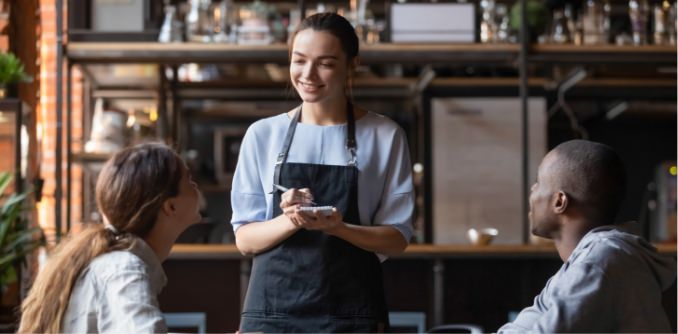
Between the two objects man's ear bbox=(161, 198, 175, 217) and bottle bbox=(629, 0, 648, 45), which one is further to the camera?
bottle bbox=(629, 0, 648, 45)

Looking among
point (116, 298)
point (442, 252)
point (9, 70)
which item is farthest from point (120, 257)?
point (442, 252)

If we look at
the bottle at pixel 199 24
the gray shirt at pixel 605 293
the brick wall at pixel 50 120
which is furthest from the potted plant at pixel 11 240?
the gray shirt at pixel 605 293

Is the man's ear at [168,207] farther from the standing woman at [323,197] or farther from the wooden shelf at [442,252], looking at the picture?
the wooden shelf at [442,252]

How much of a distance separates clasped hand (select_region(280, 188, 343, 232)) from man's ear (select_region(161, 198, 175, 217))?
30cm

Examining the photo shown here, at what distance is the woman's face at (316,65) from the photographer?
223cm

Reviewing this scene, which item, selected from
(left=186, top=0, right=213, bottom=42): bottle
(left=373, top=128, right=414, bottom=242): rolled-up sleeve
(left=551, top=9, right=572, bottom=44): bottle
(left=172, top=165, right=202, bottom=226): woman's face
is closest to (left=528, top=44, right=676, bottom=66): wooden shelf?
(left=551, top=9, right=572, bottom=44): bottle

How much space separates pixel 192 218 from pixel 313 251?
0.38 metres

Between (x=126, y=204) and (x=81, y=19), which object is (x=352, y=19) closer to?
(x=81, y=19)

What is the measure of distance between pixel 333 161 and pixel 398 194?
154 mm

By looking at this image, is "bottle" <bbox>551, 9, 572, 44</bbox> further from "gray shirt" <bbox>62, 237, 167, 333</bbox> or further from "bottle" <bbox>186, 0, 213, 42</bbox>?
"gray shirt" <bbox>62, 237, 167, 333</bbox>

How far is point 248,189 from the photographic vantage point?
2.29 meters

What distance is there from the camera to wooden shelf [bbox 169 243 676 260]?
16.4ft

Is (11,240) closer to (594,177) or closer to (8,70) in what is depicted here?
(8,70)

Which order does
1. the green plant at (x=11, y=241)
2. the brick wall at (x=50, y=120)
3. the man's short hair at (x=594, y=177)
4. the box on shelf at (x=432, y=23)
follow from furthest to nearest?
the brick wall at (x=50, y=120) → the box on shelf at (x=432, y=23) → the green plant at (x=11, y=241) → the man's short hair at (x=594, y=177)
